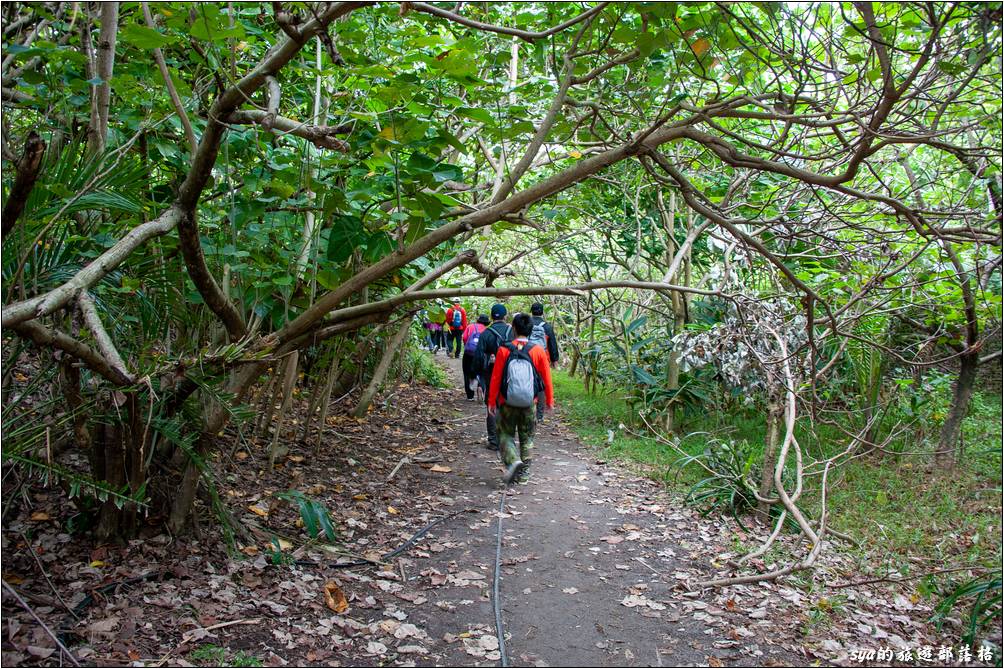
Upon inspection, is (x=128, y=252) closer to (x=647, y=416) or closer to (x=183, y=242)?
(x=183, y=242)

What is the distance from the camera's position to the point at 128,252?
326cm

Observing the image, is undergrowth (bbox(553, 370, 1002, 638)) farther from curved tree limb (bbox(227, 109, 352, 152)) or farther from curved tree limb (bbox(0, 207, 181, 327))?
curved tree limb (bbox(0, 207, 181, 327))

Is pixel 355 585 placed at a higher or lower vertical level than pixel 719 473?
lower

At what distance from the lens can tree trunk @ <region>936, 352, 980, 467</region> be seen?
7738 millimetres

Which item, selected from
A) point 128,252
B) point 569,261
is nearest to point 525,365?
point 128,252

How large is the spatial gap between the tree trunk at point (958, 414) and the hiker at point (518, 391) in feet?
14.6

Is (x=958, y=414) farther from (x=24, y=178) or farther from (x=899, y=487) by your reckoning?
(x=24, y=178)

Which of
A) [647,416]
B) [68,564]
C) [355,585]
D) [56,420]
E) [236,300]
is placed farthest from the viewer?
[647,416]

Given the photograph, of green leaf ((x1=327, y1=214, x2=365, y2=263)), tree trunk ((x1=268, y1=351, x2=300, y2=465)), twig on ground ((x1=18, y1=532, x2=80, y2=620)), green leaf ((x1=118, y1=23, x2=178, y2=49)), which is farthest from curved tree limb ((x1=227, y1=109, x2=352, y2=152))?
tree trunk ((x1=268, y1=351, x2=300, y2=465))

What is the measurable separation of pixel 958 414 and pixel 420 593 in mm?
6518

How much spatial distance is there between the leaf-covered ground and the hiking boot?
0.63 m

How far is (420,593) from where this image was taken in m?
4.91

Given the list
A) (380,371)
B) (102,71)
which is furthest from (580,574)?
(380,371)

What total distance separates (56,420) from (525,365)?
439 cm
